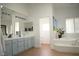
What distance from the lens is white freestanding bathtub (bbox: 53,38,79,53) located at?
9.44 ft

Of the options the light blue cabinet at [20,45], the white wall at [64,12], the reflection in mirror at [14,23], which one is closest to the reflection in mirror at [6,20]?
the reflection in mirror at [14,23]

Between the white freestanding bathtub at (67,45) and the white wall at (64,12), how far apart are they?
0.33m

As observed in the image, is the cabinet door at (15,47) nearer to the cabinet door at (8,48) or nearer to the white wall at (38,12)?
the cabinet door at (8,48)

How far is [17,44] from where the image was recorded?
9.74 feet

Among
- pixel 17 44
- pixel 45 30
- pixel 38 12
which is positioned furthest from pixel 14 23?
pixel 45 30

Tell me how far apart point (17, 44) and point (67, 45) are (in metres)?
1.07

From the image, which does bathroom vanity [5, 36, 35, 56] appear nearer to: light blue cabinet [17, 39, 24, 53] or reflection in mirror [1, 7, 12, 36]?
light blue cabinet [17, 39, 24, 53]

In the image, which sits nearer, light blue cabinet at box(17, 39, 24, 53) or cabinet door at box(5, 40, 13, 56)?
cabinet door at box(5, 40, 13, 56)

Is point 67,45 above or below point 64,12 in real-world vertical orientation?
below

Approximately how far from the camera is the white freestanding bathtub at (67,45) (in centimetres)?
288

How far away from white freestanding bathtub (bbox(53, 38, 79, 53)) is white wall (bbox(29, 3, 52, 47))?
16.3 inches

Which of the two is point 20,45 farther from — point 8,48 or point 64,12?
point 64,12

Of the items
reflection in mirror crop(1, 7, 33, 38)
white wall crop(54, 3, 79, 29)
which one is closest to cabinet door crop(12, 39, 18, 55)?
reflection in mirror crop(1, 7, 33, 38)

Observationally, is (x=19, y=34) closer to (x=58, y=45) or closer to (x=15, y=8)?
(x=15, y=8)
